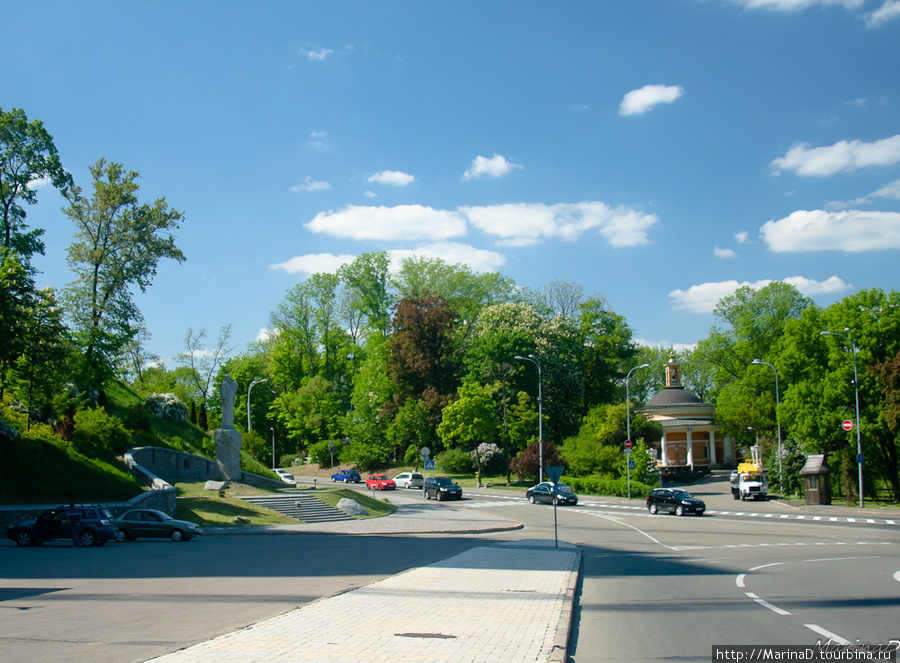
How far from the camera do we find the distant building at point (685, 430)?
72.0 meters

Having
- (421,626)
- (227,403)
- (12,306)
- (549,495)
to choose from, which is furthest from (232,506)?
(421,626)

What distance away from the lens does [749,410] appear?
63.3 metres

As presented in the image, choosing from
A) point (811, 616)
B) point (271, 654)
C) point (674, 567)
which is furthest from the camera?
point (674, 567)

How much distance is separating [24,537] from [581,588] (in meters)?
18.9

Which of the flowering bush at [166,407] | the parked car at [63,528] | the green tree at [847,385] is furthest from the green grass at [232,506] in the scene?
the green tree at [847,385]

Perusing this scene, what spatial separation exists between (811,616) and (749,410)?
58384 mm

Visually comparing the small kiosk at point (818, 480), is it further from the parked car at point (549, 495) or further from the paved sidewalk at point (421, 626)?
the paved sidewalk at point (421, 626)

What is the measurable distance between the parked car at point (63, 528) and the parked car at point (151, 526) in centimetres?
177

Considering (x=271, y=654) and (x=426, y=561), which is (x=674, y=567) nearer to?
(x=426, y=561)

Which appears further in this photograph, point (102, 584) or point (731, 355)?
point (731, 355)

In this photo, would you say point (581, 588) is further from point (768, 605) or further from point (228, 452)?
point (228, 452)

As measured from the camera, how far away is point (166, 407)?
169ft

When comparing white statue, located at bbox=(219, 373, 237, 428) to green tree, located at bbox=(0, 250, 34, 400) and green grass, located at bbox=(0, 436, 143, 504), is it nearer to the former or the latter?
green grass, located at bbox=(0, 436, 143, 504)

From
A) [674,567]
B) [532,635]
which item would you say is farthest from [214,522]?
[532,635]
